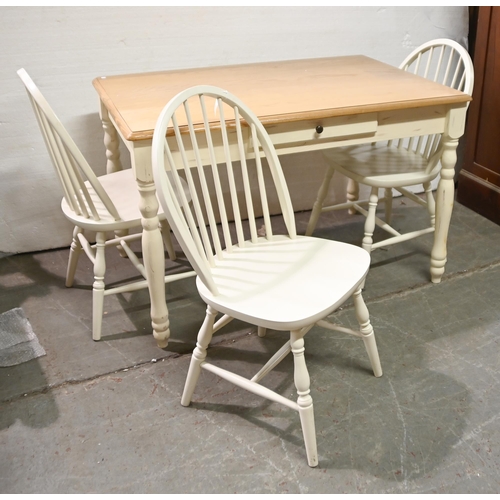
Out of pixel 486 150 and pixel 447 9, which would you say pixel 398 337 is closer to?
→ pixel 486 150

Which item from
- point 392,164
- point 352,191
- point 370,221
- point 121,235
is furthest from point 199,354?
point 352,191

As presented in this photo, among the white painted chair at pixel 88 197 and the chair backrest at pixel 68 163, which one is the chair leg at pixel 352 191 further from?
the chair backrest at pixel 68 163

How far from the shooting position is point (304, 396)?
158 centimetres

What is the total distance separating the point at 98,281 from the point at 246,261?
622 millimetres

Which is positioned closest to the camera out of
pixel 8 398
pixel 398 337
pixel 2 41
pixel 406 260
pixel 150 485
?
pixel 150 485

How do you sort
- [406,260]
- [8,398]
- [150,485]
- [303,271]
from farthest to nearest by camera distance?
[406,260]
[8,398]
[303,271]
[150,485]

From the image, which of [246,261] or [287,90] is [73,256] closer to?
[246,261]

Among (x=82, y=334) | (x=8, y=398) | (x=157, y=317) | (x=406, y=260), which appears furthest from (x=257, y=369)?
(x=406, y=260)

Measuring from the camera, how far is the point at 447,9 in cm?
283

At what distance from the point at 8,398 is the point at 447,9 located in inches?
102

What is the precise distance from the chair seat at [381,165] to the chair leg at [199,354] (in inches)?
37.4

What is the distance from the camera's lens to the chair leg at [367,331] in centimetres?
177

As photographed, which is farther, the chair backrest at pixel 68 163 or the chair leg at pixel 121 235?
the chair leg at pixel 121 235

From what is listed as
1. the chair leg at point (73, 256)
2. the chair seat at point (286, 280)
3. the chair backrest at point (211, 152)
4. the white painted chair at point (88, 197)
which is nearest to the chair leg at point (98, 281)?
the white painted chair at point (88, 197)
